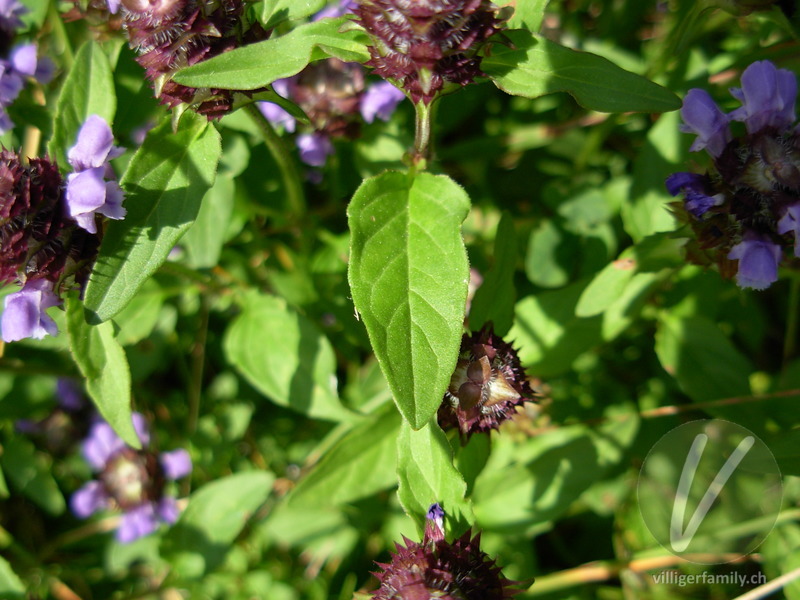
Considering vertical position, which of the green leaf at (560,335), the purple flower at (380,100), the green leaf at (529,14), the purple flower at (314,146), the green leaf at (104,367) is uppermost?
the green leaf at (529,14)

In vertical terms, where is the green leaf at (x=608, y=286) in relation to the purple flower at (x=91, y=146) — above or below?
below

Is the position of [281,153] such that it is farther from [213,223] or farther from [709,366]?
[709,366]

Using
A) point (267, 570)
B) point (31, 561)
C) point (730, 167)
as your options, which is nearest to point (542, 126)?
point (730, 167)

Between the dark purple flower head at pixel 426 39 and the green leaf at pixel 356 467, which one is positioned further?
the green leaf at pixel 356 467

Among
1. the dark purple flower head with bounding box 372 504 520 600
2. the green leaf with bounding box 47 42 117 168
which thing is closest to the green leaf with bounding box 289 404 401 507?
the dark purple flower head with bounding box 372 504 520 600

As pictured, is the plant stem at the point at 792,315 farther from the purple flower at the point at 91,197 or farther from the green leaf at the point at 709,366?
the purple flower at the point at 91,197

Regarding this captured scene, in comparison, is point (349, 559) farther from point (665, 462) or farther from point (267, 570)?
point (665, 462)

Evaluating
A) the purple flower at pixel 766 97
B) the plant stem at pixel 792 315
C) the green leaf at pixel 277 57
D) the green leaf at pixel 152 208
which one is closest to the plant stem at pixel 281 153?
the green leaf at pixel 152 208

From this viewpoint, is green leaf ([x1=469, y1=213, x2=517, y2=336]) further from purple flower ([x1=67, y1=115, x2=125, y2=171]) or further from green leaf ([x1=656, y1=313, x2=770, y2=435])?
purple flower ([x1=67, y1=115, x2=125, y2=171])
